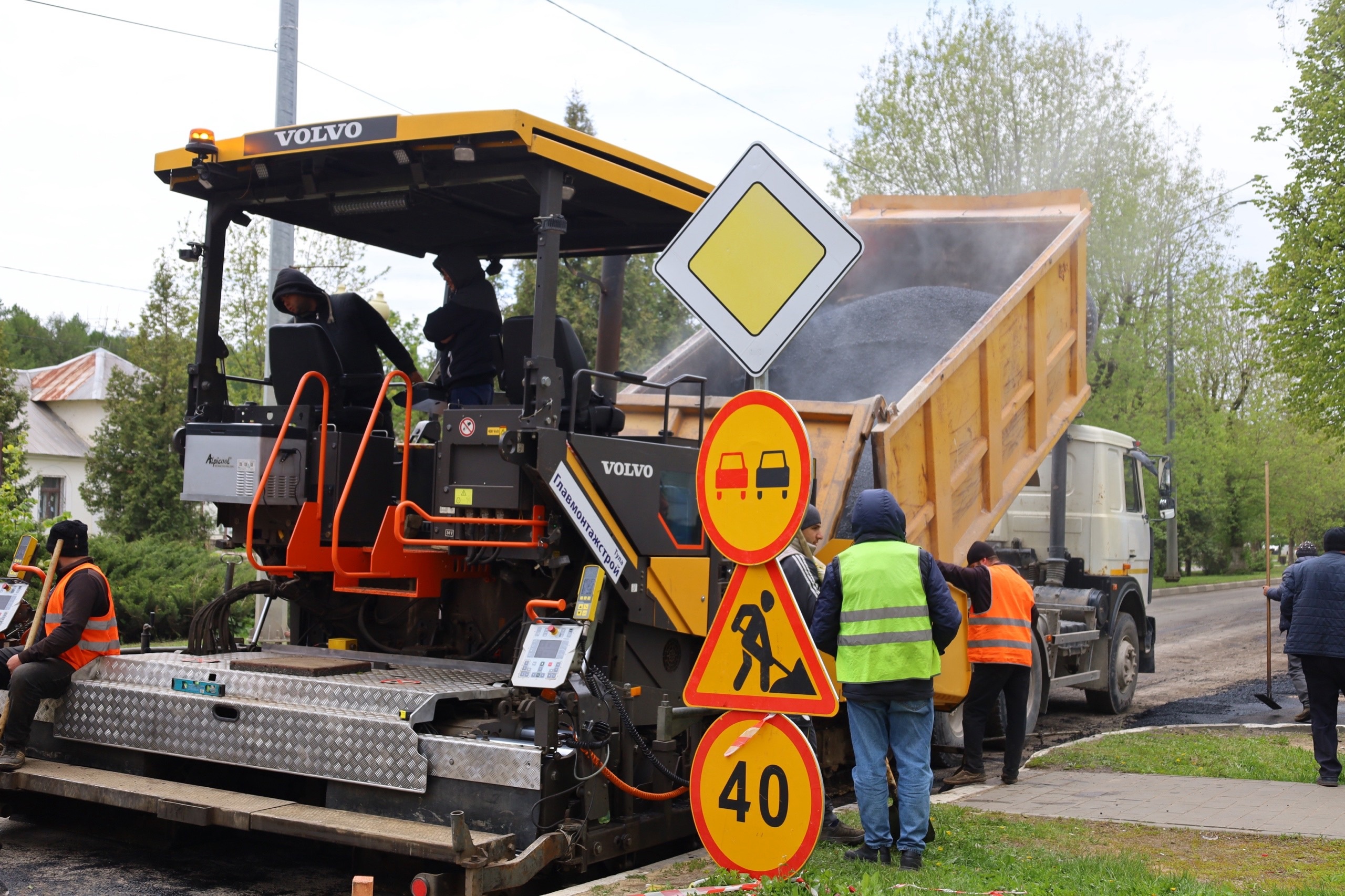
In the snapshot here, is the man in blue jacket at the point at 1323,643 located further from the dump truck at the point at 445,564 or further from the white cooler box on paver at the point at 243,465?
the white cooler box on paver at the point at 243,465

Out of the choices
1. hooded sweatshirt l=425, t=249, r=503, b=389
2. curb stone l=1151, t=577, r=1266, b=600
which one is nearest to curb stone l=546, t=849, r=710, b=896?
hooded sweatshirt l=425, t=249, r=503, b=389

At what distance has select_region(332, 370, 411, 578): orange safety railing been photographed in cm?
559

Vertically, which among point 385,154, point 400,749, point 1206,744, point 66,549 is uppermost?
point 385,154

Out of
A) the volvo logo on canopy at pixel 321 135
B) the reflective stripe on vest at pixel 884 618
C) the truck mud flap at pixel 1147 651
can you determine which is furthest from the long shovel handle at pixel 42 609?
the truck mud flap at pixel 1147 651

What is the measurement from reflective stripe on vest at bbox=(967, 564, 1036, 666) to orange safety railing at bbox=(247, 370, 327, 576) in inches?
167

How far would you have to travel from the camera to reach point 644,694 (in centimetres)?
563

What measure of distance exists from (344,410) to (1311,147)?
43.0ft

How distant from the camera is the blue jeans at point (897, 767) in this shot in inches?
208

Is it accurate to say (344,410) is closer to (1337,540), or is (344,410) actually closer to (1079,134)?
(1337,540)

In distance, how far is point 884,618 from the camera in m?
5.32

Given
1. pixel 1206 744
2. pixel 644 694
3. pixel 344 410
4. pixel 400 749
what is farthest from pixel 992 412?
pixel 400 749

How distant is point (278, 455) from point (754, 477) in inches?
102

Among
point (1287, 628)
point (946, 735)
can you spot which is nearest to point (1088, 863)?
point (946, 735)

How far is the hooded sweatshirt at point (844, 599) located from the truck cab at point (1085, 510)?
18.4 ft
